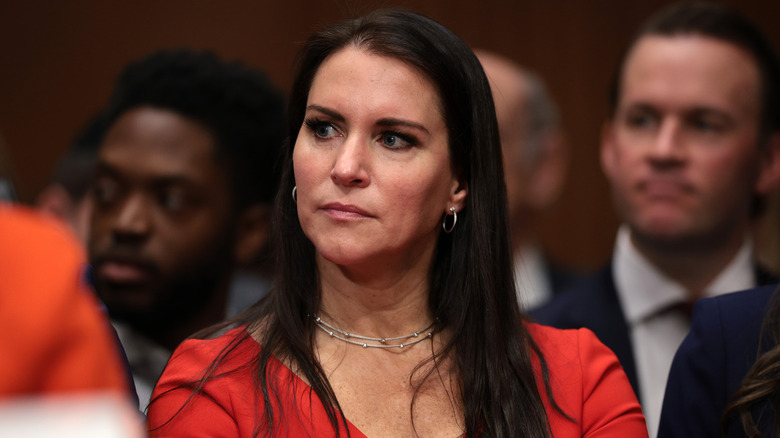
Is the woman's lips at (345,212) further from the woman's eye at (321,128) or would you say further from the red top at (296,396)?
the red top at (296,396)

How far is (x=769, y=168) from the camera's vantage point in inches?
118

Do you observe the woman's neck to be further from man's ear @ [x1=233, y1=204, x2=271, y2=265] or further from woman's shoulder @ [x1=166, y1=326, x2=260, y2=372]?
man's ear @ [x1=233, y1=204, x2=271, y2=265]

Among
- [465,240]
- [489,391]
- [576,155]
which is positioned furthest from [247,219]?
[576,155]

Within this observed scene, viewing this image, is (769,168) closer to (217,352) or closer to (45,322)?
(217,352)

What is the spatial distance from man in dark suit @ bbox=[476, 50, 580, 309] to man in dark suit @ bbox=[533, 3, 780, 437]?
3.64ft

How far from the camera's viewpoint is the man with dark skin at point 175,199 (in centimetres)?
270

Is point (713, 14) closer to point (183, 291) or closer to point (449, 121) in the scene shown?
point (449, 121)

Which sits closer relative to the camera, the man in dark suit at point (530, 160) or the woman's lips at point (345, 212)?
the woman's lips at point (345, 212)

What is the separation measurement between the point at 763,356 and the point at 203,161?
5.16 feet

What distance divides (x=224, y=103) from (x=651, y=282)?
1.36 metres

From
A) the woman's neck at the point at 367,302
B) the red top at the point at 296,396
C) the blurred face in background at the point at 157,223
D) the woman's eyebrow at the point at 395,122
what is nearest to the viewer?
the red top at the point at 296,396

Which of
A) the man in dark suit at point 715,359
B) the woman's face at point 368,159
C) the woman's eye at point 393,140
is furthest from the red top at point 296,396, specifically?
the woman's eye at point 393,140

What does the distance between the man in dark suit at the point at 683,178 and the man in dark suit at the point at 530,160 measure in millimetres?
1110

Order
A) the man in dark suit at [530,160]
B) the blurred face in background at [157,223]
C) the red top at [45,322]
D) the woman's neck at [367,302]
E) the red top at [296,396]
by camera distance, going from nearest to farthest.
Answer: the red top at [45,322] → the red top at [296,396] → the woman's neck at [367,302] → the blurred face in background at [157,223] → the man in dark suit at [530,160]
